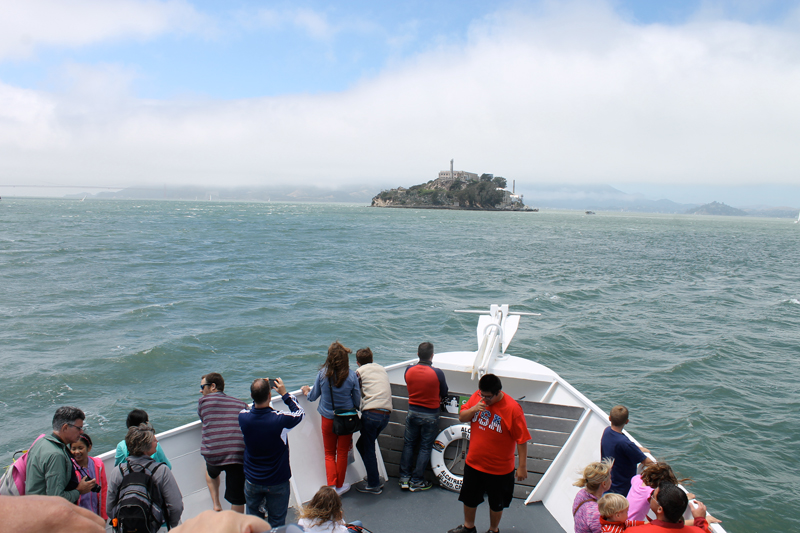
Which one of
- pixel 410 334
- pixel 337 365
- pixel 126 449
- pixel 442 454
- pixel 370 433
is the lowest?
pixel 410 334

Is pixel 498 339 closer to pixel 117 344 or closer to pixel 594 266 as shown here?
pixel 117 344

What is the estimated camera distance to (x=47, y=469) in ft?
11.3

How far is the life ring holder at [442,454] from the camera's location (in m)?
5.68

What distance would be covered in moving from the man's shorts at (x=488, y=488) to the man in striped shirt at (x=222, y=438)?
2.22 metres

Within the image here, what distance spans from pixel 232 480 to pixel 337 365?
1.49m

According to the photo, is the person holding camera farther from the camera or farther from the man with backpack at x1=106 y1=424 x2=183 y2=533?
the man with backpack at x1=106 y1=424 x2=183 y2=533

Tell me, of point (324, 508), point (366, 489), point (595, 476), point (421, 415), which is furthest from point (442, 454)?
point (324, 508)

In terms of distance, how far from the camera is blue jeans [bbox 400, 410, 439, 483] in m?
5.50

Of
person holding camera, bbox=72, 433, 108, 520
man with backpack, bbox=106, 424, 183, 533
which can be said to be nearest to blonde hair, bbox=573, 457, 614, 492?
man with backpack, bbox=106, 424, 183, 533

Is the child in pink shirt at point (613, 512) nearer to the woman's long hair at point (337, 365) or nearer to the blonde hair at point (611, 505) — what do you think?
the blonde hair at point (611, 505)

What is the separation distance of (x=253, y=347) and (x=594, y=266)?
3352 centimetres

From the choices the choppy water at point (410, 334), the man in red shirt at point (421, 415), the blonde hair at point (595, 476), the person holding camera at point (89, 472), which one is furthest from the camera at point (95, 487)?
the choppy water at point (410, 334)

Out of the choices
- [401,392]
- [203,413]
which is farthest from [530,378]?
[203,413]

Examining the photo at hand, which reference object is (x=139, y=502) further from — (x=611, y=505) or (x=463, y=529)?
(x=611, y=505)
